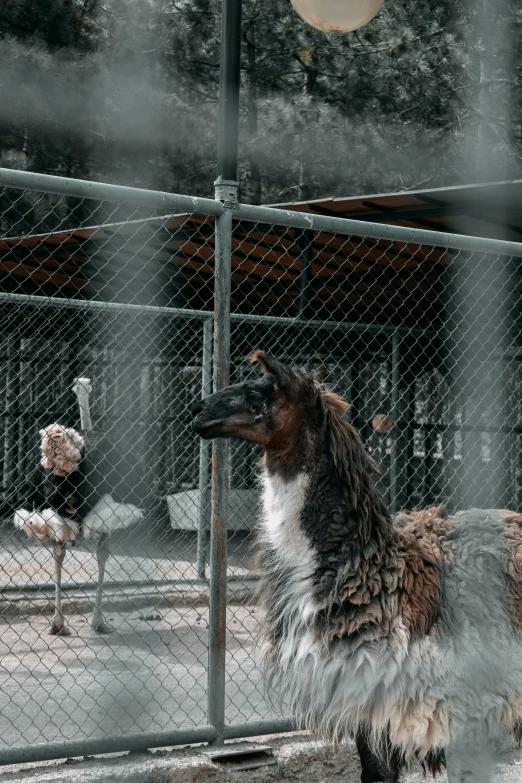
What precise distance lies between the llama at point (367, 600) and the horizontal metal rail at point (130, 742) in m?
0.53

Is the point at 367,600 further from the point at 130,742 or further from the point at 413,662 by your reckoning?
the point at 130,742

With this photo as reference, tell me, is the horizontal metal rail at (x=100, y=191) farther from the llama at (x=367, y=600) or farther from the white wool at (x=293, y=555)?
the white wool at (x=293, y=555)

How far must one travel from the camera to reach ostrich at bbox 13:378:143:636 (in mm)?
5750

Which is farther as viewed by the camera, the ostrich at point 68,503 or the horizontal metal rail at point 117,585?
the horizontal metal rail at point 117,585

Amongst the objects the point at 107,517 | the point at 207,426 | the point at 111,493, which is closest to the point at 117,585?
the point at 107,517

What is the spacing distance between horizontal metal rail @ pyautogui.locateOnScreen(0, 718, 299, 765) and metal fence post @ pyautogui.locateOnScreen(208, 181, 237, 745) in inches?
3.0

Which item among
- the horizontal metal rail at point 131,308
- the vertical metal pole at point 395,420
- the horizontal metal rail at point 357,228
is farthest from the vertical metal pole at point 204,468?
the horizontal metal rail at point 357,228

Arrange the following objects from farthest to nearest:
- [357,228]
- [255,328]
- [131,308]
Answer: [255,328], [131,308], [357,228]

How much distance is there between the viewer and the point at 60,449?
5.72 metres

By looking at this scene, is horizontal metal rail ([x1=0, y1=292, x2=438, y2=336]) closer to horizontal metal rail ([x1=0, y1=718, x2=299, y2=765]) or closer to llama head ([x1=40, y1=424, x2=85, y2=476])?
llama head ([x1=40, y1=424, x2=85, y2=476])

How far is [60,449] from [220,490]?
2.20 metres

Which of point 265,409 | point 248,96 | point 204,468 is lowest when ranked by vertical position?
point 204,468

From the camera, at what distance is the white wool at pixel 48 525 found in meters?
5.94

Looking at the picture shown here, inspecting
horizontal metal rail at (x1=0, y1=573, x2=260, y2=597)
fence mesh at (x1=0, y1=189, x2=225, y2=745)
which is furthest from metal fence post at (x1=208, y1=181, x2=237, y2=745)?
horizontal metal rail at (x1=0, y1=573, x2=260, y2=597)
